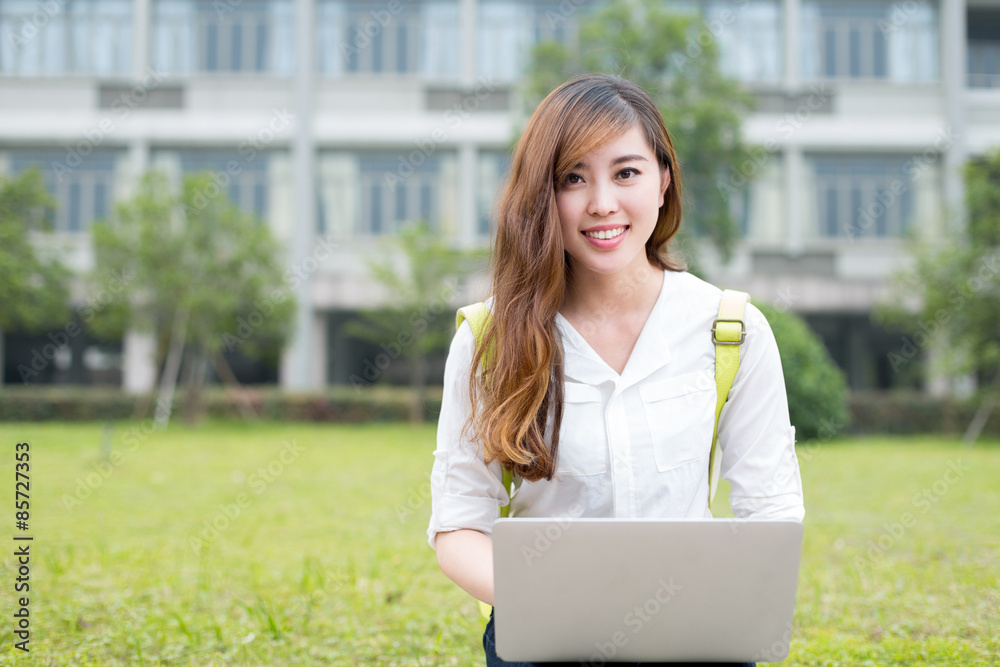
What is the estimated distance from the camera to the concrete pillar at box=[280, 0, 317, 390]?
1759 centimetres

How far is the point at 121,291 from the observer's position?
1277 cm

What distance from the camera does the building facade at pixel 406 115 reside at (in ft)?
58.9

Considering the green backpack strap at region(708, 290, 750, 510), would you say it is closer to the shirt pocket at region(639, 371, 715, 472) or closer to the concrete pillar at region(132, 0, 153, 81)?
the shirt pocket at region(639, 371, 715, 472)

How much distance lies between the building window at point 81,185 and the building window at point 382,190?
4.59 meters

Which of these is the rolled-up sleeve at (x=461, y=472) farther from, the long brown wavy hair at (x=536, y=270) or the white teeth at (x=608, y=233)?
the white teeth at (x=608, y=233)

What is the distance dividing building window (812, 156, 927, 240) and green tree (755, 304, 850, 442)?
785cm

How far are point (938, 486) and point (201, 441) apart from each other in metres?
8.97

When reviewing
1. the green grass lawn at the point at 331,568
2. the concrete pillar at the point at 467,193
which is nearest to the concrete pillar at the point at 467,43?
the concrete pillar at the point at 467,193

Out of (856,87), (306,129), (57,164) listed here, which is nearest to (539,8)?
(306,129)

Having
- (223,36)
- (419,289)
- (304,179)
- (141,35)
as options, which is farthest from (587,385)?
(141,35)

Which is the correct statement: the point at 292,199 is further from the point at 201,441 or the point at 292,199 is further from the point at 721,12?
the point at 721,12

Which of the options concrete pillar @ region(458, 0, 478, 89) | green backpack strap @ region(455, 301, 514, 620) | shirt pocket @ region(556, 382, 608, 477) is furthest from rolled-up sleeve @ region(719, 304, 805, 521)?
concrete pillar @ region(458, 0, 478, 89)

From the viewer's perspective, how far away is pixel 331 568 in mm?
4516

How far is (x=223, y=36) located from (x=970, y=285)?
15337mm
